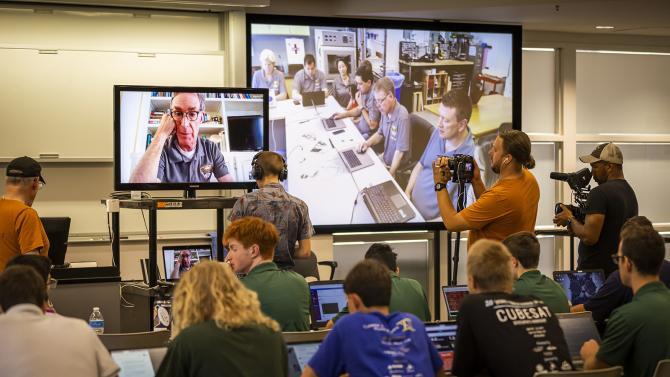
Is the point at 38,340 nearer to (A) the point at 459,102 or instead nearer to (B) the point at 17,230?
(B) the point at 17,230

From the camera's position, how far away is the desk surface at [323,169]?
839 cm

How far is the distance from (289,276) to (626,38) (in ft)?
23.3

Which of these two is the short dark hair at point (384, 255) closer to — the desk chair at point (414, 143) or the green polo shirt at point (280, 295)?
the green polo shirt at point (280, 295)

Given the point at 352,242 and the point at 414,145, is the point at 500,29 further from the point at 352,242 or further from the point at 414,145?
the point at 352,242

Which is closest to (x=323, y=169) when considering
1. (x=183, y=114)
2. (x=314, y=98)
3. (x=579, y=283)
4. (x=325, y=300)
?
(x=314, y=98)

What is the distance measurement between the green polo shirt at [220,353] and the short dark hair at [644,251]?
Result: 1.54 metres

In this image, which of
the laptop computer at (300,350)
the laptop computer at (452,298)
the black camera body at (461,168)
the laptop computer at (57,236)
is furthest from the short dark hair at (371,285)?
the laptop computer at (57,236)

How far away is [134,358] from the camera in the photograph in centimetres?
348

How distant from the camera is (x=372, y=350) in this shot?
10.4ft

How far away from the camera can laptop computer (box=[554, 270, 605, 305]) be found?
5441 millimetres

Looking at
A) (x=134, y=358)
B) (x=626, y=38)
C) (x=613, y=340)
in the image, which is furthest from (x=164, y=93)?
(x=626, y=38)

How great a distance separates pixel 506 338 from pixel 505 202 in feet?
6.18

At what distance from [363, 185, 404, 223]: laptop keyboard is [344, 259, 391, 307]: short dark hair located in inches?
209

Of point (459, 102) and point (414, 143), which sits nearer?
point (414, 143)
